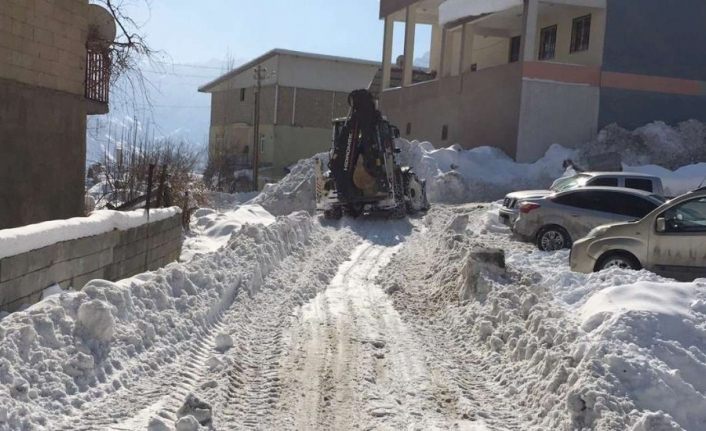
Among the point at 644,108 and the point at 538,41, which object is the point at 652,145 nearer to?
the point at 644,108

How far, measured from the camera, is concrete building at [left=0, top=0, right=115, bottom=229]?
10727 millimetres

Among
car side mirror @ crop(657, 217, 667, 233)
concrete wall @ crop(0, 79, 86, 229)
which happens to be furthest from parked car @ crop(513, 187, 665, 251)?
concrete wall @ crop(0, 79, 86, 229)

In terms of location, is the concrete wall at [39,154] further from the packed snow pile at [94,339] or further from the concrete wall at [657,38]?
the concrete wall at [657,38]

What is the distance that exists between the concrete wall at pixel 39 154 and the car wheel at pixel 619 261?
886 centimetres

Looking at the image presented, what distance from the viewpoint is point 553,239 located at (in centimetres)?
1625

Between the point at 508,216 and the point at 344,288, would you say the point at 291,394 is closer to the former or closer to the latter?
the point at 344,288

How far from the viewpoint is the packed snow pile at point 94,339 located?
523cm

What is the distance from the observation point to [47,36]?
11.7 metres

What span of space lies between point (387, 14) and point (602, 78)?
53.3ft

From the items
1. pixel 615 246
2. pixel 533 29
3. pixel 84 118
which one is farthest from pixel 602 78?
pixel 84 118

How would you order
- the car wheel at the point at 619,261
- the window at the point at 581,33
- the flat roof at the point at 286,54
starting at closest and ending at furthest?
the car wheel at the point at 619,261 < the window at the point at 581,33 < the flat roof at the point at 286,54

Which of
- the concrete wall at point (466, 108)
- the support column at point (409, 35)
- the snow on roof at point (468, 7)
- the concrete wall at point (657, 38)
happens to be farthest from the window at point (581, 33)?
the support column at point (409, 35)

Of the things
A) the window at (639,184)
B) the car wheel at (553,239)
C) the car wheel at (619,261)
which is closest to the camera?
the car wheel at (619,261)

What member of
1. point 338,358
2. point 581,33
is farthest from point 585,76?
point 338,358
